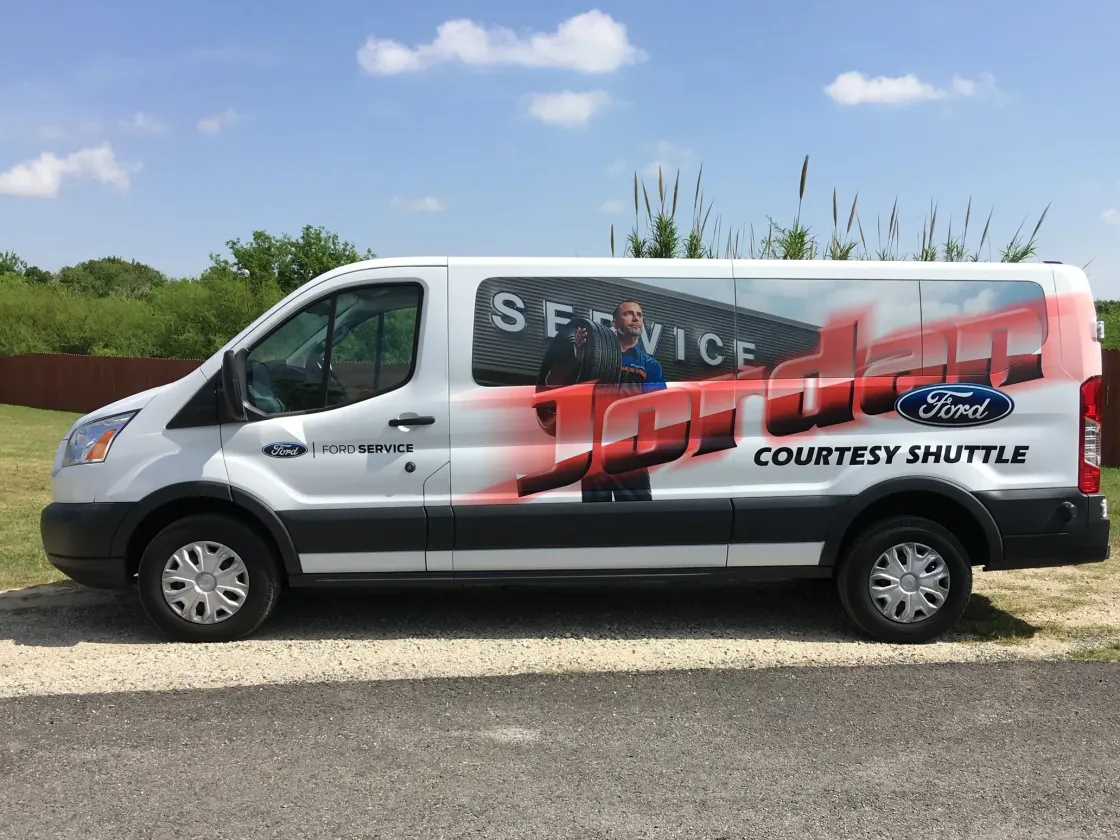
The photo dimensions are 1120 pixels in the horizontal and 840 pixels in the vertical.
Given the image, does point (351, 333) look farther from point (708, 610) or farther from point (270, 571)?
point (708, 610)

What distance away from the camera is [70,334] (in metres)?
43.6

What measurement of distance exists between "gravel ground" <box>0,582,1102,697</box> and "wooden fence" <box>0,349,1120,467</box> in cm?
2114

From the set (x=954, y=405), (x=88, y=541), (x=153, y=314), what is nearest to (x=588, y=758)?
(x=954, y=405)

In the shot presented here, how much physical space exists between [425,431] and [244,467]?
3.41ft

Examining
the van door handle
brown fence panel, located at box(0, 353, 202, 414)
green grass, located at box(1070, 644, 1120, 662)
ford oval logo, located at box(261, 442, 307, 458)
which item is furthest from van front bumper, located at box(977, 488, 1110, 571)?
brown fence panel, located at box(0, 353, 202, 414)

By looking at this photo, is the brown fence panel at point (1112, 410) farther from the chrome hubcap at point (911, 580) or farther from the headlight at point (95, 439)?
the headlight at point (95, 439)

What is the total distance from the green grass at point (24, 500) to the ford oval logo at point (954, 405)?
19.9ft

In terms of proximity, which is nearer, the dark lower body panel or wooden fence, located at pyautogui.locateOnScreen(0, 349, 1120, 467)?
the dark lower body panel

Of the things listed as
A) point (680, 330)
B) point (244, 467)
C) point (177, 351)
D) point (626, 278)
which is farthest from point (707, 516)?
point (177, 351)

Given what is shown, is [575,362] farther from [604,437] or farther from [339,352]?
[339,352]

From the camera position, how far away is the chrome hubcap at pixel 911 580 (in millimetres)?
5758

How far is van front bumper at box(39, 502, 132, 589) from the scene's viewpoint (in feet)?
18.2

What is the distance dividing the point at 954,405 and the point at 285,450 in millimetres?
3824

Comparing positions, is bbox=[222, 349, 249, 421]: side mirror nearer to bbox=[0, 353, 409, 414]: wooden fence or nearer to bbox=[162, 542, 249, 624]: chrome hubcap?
bbox=[162, 542, 249, 624]: chrome hubcap
